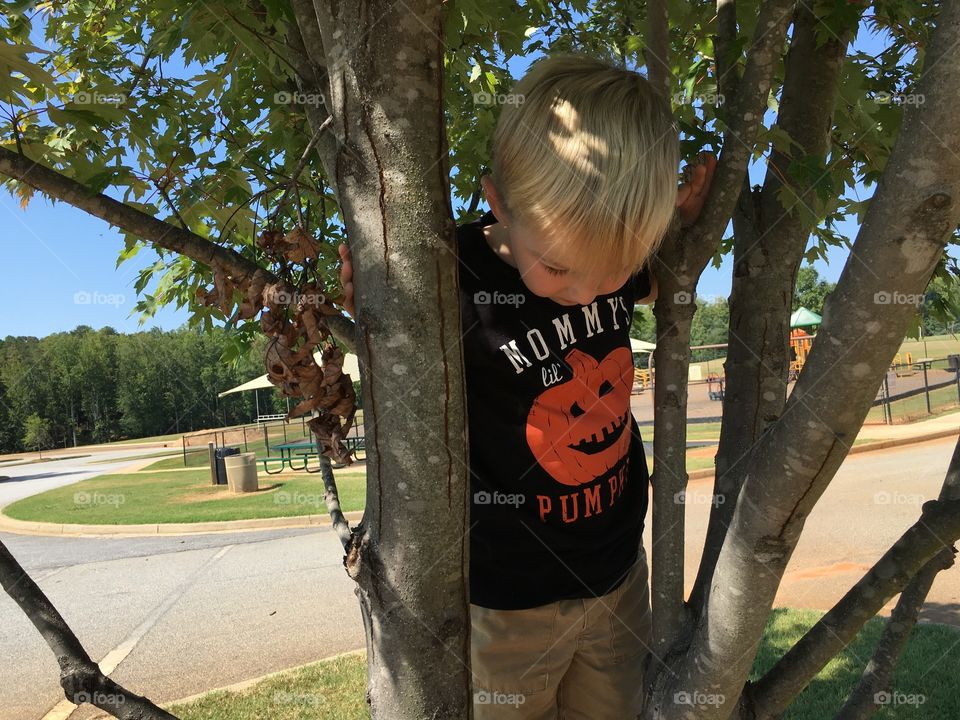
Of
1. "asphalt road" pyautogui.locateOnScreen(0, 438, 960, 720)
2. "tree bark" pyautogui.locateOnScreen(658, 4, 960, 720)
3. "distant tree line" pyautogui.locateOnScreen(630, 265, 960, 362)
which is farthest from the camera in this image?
"asphalt road" pyautogui.locateOnScreen(0, 438, 960, 720)

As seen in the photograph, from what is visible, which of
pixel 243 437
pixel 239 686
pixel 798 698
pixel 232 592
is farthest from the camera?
pixel 243 437

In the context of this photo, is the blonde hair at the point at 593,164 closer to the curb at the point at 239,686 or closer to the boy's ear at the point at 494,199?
the boy's ear at the point at 494,199

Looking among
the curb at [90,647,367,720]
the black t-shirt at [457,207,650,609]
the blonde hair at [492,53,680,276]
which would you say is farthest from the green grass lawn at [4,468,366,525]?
the blonde hair at [492,53,680,276]

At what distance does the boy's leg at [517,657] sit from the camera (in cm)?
176

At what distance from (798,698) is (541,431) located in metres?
3.70

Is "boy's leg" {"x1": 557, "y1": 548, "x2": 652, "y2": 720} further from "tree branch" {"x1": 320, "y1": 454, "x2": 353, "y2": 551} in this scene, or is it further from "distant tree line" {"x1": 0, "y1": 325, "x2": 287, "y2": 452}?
A: "distant tree line" {"x1": 0, "y1": 325, "x2": 287, "y2": 452}

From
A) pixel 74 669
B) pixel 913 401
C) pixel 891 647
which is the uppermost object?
pixel 74 669

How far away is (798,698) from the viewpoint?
4383 millimetres

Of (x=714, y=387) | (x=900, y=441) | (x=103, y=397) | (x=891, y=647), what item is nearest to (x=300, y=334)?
(x=891, y=647)

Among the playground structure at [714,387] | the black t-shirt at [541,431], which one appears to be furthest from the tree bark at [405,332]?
the playground structure at [714,387]

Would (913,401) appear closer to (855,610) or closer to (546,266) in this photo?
(855,610)

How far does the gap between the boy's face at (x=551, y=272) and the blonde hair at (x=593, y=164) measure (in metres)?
0.02

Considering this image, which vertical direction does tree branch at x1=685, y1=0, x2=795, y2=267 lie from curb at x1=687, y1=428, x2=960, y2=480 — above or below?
above

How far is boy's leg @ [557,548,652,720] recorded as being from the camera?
184 cm
